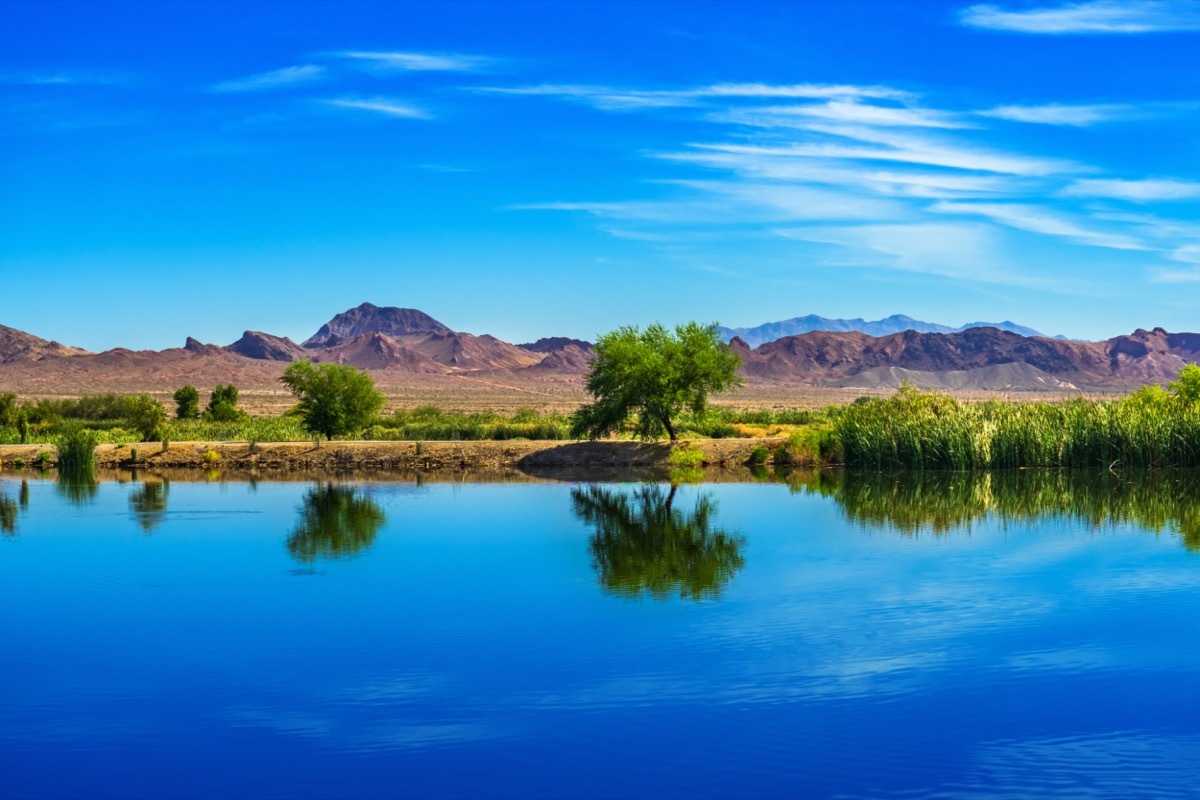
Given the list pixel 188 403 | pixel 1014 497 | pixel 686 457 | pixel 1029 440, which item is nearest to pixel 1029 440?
pixel 1029 440

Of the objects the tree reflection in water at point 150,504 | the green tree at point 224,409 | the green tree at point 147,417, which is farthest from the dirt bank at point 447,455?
the green tree at point 224,409

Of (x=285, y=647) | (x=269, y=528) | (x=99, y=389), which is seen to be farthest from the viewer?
(x=99, y=389)

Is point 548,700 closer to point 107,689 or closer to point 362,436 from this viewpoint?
point 107,689

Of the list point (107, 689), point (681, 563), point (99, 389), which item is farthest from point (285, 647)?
point (99, 389)

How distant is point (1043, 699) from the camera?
9.59m

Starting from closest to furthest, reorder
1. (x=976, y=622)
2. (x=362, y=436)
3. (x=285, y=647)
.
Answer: (x=285, y=647), (x=976, y=622), (x=362, y=436)

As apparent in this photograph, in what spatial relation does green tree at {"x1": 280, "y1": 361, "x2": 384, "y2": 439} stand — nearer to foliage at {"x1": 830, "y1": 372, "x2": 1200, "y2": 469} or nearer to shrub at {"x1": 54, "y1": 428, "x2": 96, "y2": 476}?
shrub at {"x1": 54, "y1": 428, "x2": 96, "y2": 476}

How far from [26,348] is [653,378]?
16646 cm

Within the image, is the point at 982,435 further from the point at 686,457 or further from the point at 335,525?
the point at 335,525

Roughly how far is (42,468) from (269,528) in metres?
17.6

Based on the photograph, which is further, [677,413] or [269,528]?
[677,413]

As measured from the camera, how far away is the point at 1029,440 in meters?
32.6

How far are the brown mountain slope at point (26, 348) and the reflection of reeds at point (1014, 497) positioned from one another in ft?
523

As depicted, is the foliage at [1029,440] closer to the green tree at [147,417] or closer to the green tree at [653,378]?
the green tree at [653,378]
